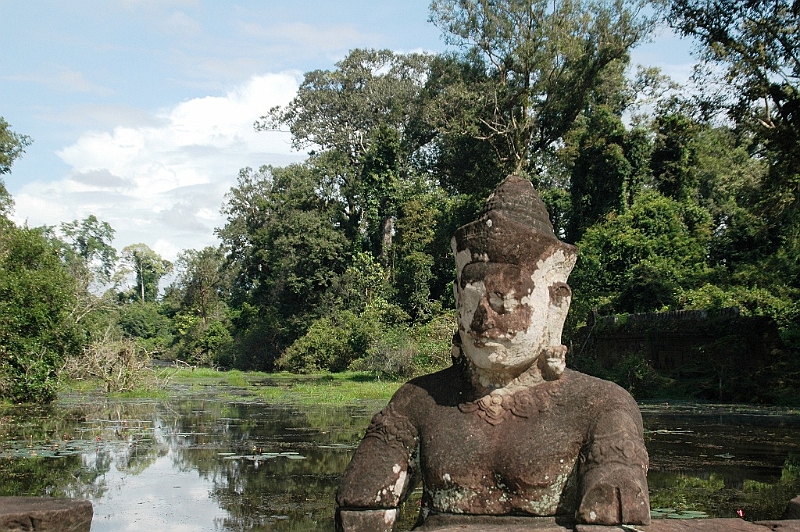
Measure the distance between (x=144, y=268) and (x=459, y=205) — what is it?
59.8 m

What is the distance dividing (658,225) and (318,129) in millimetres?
23481

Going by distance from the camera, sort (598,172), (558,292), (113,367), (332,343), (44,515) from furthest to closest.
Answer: (332,343) → (598,172) → (113,367) → (44,515) → (558,292)

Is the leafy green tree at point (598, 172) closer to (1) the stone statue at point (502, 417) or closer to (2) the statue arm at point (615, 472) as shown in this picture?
(1) the stone statue at point (502, 417)

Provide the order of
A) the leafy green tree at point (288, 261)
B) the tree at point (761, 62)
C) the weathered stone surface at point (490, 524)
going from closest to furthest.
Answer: the weathered stone surface at point (490, 524) → the tree at point (761, 62) → the leafy green tree at point (288, 261)

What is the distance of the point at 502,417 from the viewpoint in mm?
3895

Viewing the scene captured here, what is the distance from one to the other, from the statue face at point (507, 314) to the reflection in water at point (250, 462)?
11.1 ft

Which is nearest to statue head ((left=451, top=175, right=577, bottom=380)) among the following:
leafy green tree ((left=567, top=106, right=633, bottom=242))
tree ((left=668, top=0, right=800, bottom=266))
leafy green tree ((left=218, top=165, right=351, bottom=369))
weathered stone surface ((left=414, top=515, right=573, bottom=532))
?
weathered stone surface ((left=414, top=515, right=573, bottom=532))

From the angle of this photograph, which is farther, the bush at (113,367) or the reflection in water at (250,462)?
the bush at (113,367)

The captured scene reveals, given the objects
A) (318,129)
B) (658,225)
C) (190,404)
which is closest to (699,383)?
(658,225)

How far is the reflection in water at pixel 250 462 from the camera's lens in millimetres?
7562

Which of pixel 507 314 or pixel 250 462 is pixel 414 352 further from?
pixel 507 314

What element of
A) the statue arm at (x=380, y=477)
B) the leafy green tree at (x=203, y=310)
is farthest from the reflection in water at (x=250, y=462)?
the leafy green tree at (x=203, y=310)

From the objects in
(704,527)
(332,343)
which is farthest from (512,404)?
(332,343)

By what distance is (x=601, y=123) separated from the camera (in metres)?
32.0
